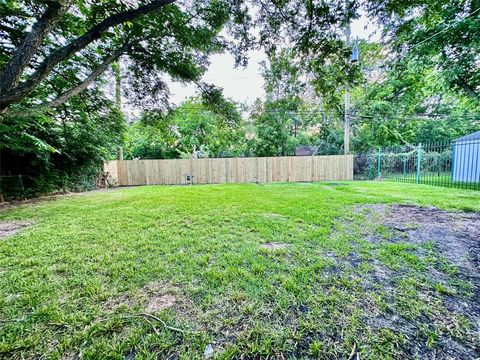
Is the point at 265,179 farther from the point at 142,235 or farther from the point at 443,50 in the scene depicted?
the point at 142,235

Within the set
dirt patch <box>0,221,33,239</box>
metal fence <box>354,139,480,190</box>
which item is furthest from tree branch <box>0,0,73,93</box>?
metal fence <box>354,139,480,190</box>

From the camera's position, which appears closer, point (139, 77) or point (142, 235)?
point (142, 235)

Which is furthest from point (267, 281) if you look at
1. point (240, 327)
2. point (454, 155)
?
point (454, 155)

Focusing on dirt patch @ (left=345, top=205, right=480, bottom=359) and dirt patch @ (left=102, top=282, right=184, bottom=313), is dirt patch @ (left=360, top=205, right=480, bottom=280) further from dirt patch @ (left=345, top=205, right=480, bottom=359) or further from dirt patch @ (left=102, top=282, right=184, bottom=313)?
dirt patch @ (left=102, top=282, right=184, bottom=313)

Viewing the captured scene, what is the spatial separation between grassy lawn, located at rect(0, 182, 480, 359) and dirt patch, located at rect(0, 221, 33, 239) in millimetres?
346

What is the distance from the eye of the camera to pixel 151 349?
111cm

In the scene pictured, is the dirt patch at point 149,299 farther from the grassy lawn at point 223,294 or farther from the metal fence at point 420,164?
the metal fence at point 420,164

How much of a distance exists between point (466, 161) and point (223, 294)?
12.6 metres

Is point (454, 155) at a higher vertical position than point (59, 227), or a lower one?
higher

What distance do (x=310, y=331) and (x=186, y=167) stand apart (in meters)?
10.2

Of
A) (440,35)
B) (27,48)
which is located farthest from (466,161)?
(27,48)

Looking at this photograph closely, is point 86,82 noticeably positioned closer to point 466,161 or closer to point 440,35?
point 440,35

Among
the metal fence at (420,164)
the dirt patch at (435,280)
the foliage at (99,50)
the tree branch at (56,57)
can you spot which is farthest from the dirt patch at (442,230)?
the metal fence at (420,164)

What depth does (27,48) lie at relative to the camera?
1.81m
